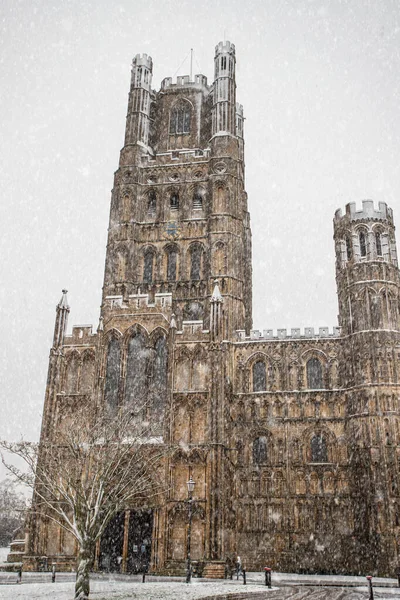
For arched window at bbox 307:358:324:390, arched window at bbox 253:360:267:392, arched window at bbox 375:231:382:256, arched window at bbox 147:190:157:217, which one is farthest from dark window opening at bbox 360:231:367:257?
arched window at bbox 147:190:157:217

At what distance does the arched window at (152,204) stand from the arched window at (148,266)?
136 inches

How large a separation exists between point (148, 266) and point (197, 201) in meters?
6.52

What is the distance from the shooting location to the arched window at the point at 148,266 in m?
46.4

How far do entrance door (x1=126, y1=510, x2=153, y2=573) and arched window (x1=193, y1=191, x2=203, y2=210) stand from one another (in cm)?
2335

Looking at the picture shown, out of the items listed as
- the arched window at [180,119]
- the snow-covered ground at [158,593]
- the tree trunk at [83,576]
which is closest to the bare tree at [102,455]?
the snow-covered ground at [158,593]

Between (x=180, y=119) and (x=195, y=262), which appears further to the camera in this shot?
(x=180, y=119)

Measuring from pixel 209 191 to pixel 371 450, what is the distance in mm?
22653

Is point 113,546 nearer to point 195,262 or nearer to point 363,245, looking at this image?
point 195,262

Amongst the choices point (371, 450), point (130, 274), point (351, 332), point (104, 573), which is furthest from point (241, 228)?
point (104, 573)

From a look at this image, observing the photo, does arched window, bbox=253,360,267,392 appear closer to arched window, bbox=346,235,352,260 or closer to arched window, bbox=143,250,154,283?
arched window, bbox=346,235,352,260

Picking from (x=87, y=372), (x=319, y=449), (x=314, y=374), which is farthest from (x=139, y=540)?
(x=314, y=374)

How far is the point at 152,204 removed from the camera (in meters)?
49.2

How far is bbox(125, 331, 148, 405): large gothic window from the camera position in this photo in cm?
3716

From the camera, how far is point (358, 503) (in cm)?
3709
